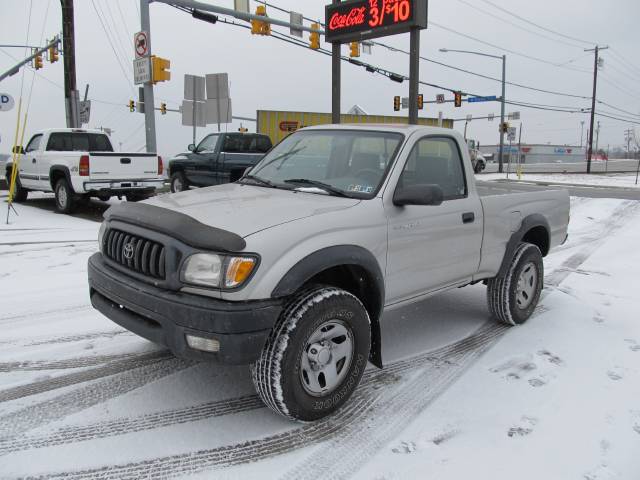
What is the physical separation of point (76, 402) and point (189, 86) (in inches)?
508

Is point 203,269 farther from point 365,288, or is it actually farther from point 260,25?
point 260,25

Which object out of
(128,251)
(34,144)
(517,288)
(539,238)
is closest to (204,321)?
(128,251)

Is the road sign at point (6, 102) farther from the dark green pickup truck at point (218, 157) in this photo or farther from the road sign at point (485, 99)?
the road sign at point (485, 99)

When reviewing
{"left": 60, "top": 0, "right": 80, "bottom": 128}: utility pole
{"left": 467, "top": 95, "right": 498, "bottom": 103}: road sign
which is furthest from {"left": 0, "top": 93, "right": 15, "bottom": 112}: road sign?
{"left": 467, "top": 95, "right": 498, "bottom": 103}: road sign

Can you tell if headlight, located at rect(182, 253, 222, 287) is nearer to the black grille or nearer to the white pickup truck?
the black grille

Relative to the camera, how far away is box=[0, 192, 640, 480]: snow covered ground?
9.15 ft

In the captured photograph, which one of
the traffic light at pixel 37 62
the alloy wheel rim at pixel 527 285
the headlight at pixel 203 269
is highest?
the traffic light at pixel 37 62

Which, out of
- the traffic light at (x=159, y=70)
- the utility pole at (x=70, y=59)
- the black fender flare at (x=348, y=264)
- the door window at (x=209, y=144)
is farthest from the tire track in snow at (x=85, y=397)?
the utility pole at (x=70, y=59)

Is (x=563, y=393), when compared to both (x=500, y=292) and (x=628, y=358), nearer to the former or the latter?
(x=628, y=358)

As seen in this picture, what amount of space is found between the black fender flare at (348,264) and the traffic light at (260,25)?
16.9m

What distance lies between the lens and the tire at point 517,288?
486 cm

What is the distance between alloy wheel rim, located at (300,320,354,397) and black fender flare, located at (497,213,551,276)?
2.15m

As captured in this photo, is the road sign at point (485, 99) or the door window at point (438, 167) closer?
the door window at point (438, 167)

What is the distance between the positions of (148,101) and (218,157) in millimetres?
3232
